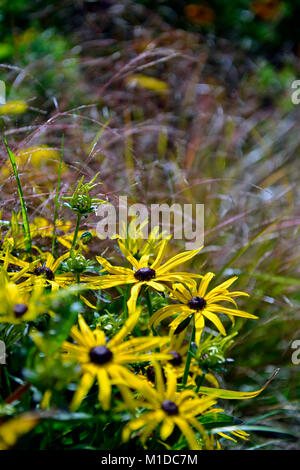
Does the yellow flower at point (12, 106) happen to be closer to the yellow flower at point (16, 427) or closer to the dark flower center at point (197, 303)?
the dark flower center at point (197, 303)

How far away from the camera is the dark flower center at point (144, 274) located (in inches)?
30.1

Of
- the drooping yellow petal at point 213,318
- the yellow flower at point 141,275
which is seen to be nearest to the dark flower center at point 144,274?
the yellow flower at point 141,275

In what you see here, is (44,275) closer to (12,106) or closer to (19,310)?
(19,310)

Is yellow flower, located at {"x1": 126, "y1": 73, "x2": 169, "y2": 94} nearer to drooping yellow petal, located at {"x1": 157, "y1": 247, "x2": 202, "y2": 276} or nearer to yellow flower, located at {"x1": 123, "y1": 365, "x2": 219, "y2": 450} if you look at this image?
drooping yellow petal, located at {"x1": 157, "y1": 247, "x2": 202, "y2": 276}

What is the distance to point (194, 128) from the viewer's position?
7.64ft

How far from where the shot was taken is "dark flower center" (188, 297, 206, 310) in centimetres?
75

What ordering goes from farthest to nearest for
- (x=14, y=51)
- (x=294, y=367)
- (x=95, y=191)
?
(x=14, y=51) < (x=294, y=367) < (x=95, y=191)

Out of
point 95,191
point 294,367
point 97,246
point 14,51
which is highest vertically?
point 14,51

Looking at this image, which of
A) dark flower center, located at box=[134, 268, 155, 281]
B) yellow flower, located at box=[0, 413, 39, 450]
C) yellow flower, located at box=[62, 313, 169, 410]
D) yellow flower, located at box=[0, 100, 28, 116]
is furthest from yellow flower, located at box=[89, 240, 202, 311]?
yellow flower, located at box=[0, 100, 28, 116]

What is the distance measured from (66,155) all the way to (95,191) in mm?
536

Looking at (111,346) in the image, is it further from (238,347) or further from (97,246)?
(238,347)

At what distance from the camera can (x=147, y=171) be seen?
5.60 ft

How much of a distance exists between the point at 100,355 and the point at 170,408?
0.40ft
